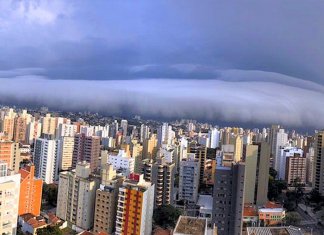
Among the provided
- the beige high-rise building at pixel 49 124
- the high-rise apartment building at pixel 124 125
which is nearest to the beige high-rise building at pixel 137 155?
the beige high-rise building at pixel 49 124

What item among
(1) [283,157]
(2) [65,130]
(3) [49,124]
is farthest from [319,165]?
(3) [49,124]

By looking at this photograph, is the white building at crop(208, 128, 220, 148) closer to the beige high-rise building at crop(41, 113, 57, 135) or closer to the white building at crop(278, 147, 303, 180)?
the white building at crop(278, 147, 303, 180)

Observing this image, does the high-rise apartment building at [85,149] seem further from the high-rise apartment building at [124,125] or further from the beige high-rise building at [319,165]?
the high-rise apartment building at [124,125]

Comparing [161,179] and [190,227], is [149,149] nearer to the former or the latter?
[161,179]

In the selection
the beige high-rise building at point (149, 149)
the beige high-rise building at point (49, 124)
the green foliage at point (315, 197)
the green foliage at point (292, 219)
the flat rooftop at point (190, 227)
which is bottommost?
the green foliage at point (292, 219)

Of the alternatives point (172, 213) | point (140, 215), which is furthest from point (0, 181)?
point (172, 213)

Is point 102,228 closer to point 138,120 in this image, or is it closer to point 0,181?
point 0,181
